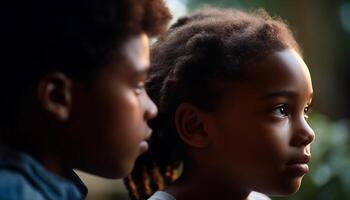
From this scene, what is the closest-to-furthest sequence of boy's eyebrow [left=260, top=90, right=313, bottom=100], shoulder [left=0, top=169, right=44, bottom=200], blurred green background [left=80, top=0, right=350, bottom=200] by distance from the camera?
shoulder [left=0, top=169, right=44, bottom=200]
boy's eyebrow [left=260, top=90, right=313, bottom=100]
blurred green background [left=80, top=0, right=350, bottom=200]

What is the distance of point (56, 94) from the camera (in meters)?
0.70

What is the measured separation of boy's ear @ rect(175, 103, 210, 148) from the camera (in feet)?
3.07

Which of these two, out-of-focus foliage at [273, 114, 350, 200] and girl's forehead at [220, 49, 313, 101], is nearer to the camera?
girl's forehead at [220, 49, 313, 101]

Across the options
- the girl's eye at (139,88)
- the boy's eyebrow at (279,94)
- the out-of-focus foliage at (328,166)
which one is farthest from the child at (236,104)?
the out-of-focus foliage at (328,166)

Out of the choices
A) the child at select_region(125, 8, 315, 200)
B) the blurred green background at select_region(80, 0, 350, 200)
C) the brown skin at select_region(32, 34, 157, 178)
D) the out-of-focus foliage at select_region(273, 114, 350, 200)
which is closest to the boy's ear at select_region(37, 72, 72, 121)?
the brown skin at select_region(32, 34, 157, 178)

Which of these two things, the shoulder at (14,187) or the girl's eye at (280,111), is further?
the girl's eye at (280,111)

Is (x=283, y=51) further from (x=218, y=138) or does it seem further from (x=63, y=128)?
(x=63, y=128)

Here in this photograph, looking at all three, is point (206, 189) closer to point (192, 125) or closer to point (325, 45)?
point (192, 125)

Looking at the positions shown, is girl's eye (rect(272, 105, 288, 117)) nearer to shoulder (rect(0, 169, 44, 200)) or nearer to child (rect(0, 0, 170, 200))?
child (rect(0, 0, 170, 200))

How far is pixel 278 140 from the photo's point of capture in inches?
35.6

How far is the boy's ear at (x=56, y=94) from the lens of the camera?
690 millimetres

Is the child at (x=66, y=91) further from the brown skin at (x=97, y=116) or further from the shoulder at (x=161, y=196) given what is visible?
the shoulder at (x=161, y=196)

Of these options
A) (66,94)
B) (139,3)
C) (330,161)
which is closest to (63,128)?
(66,94)

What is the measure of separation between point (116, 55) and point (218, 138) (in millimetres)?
270
